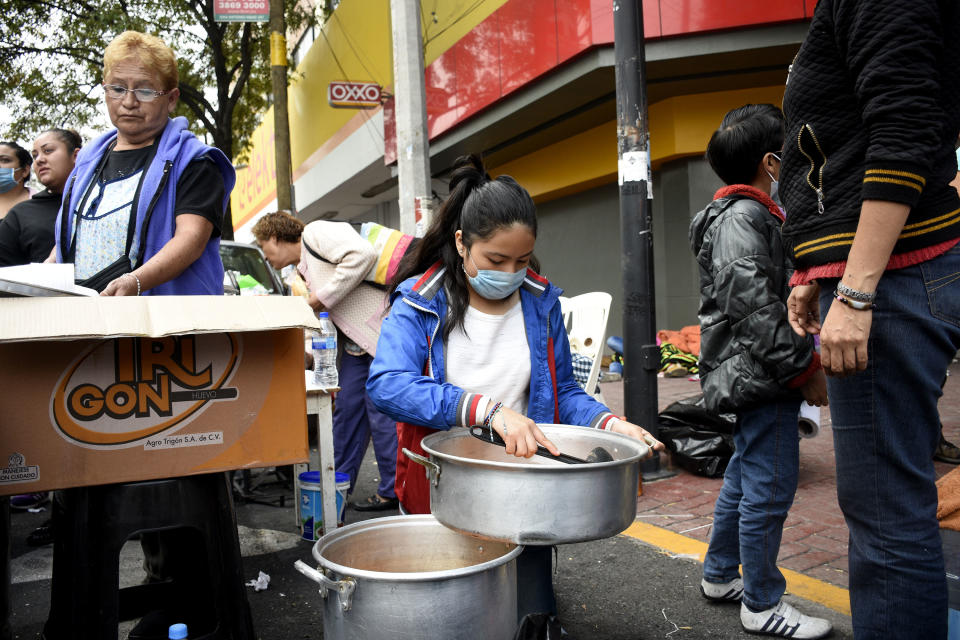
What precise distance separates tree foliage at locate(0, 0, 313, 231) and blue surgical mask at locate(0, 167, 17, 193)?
356 inches

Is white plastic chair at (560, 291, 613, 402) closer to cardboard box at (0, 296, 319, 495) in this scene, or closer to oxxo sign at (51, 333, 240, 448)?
cardboard box at (0, 296, 319, 495)

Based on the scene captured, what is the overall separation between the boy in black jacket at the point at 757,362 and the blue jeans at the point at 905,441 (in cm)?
66

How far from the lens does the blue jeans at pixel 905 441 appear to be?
5.10 ft

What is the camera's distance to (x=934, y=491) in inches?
62.9

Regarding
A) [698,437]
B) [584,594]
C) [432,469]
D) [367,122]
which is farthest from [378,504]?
[367,122]

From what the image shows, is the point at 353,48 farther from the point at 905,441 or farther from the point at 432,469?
the point at 905,441

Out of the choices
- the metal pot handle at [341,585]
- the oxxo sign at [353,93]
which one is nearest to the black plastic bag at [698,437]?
the metal pot handle at [341,585]

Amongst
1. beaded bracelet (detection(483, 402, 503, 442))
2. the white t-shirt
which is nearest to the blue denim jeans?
the white t-shirt

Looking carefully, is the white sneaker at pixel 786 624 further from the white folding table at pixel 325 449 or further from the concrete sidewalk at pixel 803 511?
the white folding table at pixel 325 449

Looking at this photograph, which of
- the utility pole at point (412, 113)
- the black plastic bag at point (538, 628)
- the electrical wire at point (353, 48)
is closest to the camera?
the black plastic bag at point (538, 628)

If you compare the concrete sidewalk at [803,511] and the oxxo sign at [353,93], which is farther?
the oxxo sign at [353,93]

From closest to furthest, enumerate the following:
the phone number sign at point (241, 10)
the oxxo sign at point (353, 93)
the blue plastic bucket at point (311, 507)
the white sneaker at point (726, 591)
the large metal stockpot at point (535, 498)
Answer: the large metal stockpot at point (535, 498) → the white sneaker at point (726, 591) → the blue plastic bucket at point (311, 507) → the phone number sign at point (241, 10) → the oxxo sign at point (353, 93)

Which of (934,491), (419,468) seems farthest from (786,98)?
(419,468)

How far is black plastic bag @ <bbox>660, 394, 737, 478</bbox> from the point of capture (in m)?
4.18
